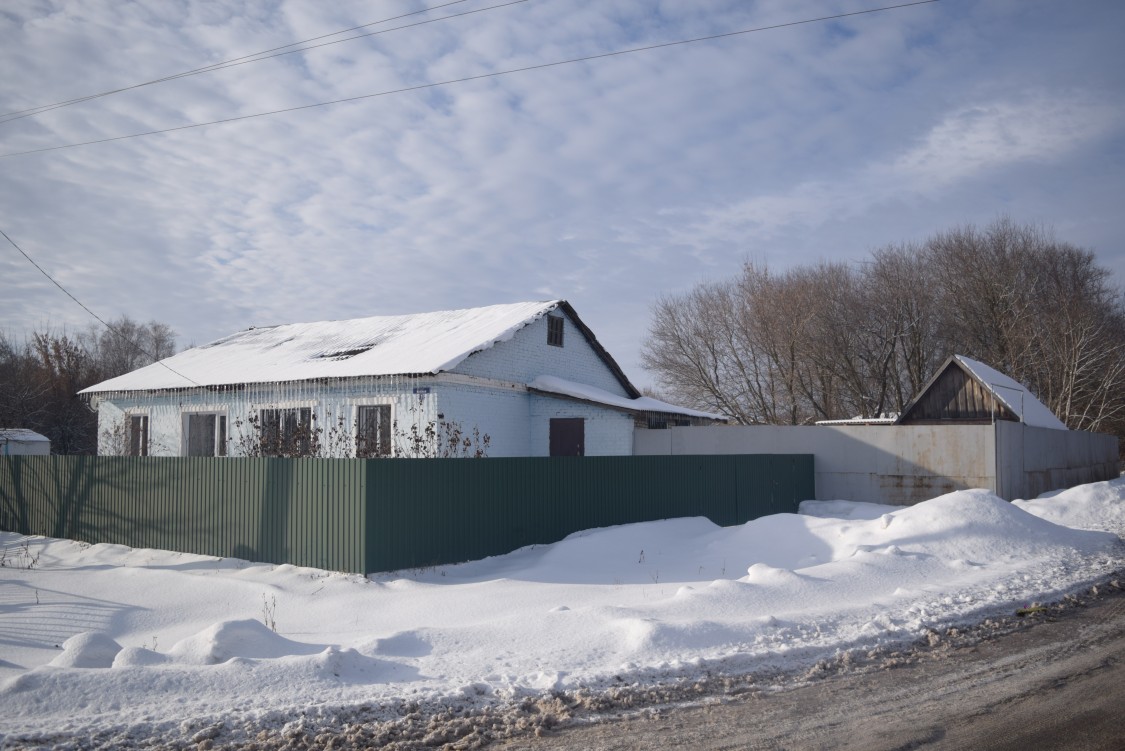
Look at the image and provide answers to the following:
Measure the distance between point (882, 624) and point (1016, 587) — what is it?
2826 millimetres

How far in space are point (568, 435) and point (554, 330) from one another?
3.17 meters

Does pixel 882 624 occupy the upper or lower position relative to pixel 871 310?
lower

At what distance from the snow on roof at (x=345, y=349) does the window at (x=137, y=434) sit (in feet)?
3.06

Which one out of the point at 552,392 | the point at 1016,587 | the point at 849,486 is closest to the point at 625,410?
the point at 552,392

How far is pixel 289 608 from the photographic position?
354 inches

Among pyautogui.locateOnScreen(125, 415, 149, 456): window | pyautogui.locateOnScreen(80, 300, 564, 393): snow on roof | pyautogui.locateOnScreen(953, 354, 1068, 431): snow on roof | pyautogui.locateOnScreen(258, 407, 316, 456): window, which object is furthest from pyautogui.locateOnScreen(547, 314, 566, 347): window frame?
pyautogui.locateOnScreen(953, 354, 1068, 431): snow on roof

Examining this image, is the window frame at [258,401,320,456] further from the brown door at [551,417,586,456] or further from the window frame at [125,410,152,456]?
the brown door at [551,417,586,456]

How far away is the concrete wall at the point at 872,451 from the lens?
18.2m

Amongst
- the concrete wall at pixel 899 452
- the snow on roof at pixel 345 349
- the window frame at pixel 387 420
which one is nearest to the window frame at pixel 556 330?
the snow on roof at pixel 345 349

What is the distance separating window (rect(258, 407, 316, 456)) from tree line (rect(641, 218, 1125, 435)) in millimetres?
25330

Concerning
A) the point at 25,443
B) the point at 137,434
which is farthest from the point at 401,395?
the point at 25,443

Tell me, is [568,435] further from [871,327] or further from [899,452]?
[871,327]

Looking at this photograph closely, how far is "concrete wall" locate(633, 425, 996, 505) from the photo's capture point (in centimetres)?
1816

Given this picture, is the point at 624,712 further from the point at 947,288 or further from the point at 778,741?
the point at 947,288
